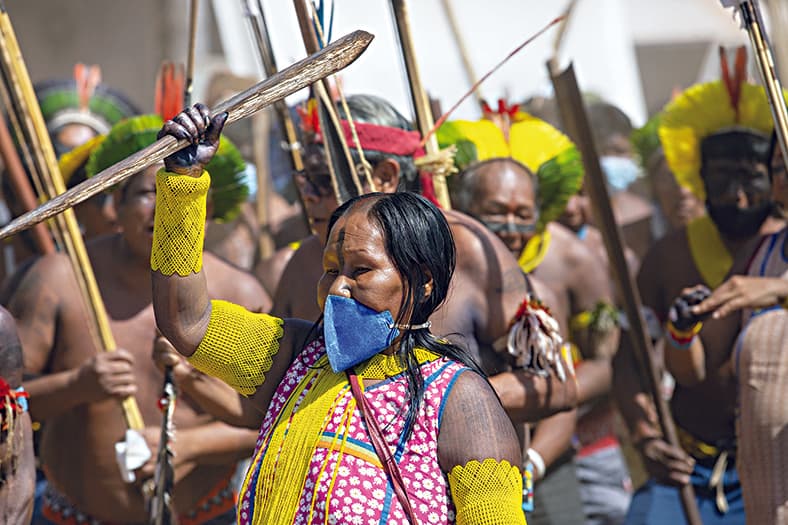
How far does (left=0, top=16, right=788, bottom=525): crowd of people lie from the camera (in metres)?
2.47

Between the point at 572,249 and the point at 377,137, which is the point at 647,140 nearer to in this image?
the point at 572,249

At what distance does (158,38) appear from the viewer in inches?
427

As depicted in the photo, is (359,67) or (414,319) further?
(359,67)

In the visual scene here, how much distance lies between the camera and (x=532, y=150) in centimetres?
492

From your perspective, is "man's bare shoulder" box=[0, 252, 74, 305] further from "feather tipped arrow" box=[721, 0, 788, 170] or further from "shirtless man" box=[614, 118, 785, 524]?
"feather tipped arrow" box=[721, 0, 788, 170]

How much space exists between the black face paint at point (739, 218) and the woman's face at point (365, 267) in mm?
2501

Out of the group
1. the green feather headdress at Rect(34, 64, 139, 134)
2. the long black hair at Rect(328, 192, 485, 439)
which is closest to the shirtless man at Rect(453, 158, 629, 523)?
the long black hair at Rect(328, 192, 485, 439)

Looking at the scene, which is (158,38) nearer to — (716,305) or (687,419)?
(687,419)

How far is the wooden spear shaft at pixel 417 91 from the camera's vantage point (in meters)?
4.06

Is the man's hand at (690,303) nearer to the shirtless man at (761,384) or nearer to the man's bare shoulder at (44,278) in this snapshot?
the shirtless man at (761,384)

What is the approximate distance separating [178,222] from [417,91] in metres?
1.87

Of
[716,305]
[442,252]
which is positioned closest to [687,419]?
[716,305]

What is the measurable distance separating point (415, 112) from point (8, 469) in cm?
189

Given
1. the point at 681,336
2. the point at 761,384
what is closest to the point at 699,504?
the point at 681,336
